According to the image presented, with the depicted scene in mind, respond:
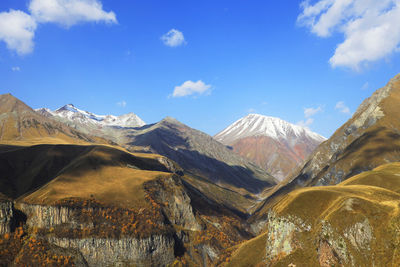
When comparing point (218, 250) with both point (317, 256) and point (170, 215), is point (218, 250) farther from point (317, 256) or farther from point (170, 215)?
point (317, 256)

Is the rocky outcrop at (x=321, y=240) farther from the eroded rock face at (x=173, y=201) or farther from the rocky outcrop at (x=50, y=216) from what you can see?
the rocky outcrop at (x=50, y=216)

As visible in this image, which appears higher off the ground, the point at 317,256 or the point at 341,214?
the point at 341,214

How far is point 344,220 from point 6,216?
124963 mm

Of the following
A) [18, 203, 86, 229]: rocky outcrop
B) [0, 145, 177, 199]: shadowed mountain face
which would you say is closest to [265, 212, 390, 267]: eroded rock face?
[18, 203, 86, 229]: rocky outcrop

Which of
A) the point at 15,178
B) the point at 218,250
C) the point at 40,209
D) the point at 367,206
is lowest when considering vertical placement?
the point at 218,250

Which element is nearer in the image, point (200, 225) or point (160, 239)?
point (160, 239)

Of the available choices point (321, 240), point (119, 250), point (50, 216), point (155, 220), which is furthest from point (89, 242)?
point (321, 240)

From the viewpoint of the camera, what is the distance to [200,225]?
570ft

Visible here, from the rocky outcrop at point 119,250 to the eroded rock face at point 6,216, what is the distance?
658 inches

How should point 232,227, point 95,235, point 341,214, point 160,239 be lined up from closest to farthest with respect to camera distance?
point 341,214 < point 95,235 < point 160,239 < point 232,227

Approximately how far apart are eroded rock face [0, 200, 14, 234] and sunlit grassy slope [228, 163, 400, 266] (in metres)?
96.0

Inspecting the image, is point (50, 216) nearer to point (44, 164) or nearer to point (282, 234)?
point (44, 164)

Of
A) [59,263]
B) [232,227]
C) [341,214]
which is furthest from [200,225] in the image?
[341,214]

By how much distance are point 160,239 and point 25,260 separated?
5494cm
